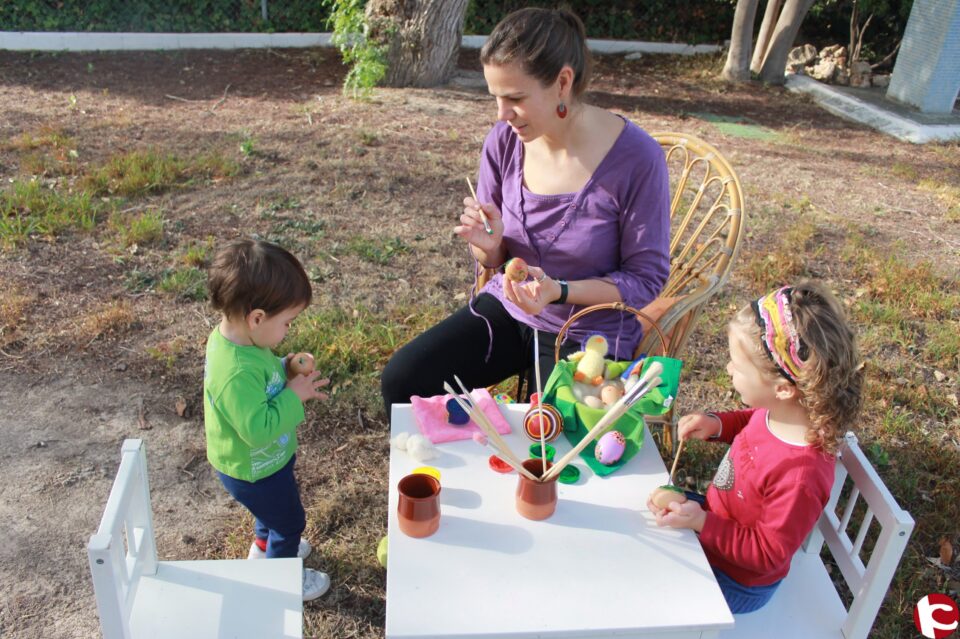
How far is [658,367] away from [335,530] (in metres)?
1.33

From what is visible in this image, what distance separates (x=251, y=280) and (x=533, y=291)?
2.49ft

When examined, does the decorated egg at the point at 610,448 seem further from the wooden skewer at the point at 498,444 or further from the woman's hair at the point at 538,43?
the woman's hair at the point at 538,43

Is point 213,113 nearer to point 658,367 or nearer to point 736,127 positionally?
point 736,127

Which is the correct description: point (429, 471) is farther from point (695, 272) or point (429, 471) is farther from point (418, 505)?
point (695, 272)

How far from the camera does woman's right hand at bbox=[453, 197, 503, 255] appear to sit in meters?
2.34

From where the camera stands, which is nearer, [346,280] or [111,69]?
[346,280]

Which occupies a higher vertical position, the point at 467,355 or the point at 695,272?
the point at 695,272

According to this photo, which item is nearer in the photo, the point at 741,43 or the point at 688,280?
the point at 688,280

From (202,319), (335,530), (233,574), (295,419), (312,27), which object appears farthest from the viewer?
(312,27)

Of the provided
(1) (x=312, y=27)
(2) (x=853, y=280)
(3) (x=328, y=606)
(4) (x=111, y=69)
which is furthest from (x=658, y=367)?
(1) (x=312, y=27)

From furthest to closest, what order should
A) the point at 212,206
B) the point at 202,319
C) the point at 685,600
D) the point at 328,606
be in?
1. the point at 212,206
2. the point at 202,319
3. the point at 328,606
4. the point at 685,600

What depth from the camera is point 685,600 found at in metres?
1.50

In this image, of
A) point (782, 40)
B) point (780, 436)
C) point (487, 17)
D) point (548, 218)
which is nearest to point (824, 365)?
point (780, 436)

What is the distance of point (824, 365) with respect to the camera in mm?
1539
